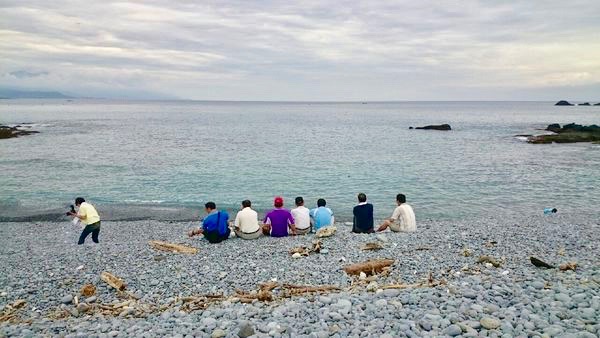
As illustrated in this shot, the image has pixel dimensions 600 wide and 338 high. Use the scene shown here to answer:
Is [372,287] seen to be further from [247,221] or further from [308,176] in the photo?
[308,176]

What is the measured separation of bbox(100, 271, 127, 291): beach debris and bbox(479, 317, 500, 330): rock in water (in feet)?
26.2

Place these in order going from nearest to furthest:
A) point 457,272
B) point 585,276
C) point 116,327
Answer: point 116,327 → point 585,276 → point 457,272

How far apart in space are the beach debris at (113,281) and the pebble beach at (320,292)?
0.41 ft

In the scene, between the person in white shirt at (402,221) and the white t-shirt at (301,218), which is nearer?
the person in white shirt at (402,221)

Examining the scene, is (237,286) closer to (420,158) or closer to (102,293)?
(102,293)

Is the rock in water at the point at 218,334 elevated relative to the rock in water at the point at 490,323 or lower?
lower

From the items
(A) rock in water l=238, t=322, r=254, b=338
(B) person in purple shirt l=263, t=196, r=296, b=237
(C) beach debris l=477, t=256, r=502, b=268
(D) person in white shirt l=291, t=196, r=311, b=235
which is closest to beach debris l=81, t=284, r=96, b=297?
(A) rock in water l=238, t=322, r=254, b=338

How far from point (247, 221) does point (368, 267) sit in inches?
218

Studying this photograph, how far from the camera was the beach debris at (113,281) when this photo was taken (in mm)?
11176

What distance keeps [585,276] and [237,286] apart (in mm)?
7926

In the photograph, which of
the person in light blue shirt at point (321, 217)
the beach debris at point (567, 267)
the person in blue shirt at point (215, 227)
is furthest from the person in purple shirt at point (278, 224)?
the beach debris at point (567, 267)

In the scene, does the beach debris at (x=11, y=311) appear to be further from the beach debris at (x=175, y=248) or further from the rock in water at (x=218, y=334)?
the rock in water at (x=218, y=334)

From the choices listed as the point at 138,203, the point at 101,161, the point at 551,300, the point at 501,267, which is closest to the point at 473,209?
the point at 501,267

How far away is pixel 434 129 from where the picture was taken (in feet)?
293
